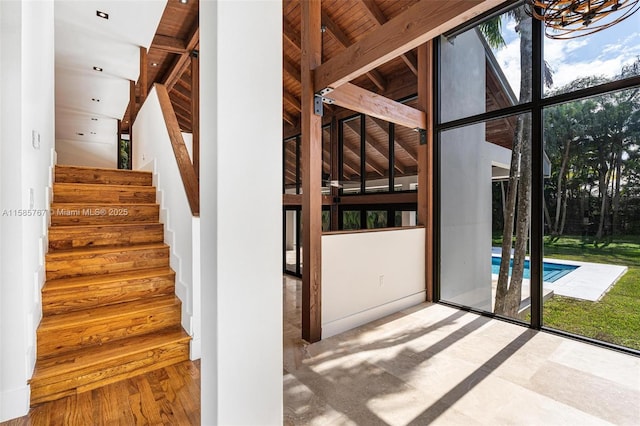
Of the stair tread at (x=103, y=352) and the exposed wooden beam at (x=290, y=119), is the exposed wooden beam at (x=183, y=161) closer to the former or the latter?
the stair tread at (x=103, y=352)

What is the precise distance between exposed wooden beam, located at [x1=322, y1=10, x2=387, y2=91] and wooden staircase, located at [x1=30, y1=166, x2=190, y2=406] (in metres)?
3.10

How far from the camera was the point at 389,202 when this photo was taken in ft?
14.4

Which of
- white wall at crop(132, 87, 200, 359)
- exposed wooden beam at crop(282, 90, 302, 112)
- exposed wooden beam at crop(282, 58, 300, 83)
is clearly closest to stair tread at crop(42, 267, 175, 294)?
white wall at crop(132, 87, 200, 359)

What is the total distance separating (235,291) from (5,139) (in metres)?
1.73

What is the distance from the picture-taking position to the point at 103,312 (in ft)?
7.78

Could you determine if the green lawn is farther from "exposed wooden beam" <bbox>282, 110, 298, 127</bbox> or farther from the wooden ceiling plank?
"exposed wooden beam" <bbox>282, 110, 298, 127</bbox>

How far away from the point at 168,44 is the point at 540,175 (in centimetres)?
527

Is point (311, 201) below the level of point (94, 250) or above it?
above

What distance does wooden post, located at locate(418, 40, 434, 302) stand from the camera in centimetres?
379

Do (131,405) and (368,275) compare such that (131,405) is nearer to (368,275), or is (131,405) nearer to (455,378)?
(455,378)

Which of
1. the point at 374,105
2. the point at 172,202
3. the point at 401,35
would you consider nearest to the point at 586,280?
the point at 374,105

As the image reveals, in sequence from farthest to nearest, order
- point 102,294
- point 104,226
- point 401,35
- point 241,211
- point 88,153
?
1. point 88,153
2. point 104,226
3. point 102,294
4. point 401,35
5. point 241,211

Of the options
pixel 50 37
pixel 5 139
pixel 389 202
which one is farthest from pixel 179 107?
pixel 5 139

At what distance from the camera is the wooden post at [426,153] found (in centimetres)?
379
